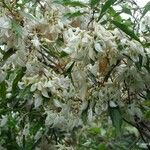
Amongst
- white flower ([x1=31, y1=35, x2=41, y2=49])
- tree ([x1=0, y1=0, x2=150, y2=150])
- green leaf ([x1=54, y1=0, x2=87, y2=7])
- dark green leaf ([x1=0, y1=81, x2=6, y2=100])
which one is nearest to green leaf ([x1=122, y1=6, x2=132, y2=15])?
tree ([x1=0, y1=0, x2=150, y2=150])

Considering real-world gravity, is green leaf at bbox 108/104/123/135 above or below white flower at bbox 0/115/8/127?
above

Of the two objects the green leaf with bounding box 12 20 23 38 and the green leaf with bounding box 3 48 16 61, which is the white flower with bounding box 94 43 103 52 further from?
the green leaf with bounding box 3 48 16 61

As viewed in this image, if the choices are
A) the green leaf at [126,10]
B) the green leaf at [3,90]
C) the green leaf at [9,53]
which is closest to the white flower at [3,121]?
the green leaf at [3,90]

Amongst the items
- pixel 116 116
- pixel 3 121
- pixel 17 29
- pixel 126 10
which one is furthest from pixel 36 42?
pixel 3 121

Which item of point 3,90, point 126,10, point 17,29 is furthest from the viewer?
point 3,90

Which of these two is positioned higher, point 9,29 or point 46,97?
point 9,29

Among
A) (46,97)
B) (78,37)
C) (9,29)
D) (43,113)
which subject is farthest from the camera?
(43,113)

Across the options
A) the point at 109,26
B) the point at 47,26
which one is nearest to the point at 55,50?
the point at 47,26

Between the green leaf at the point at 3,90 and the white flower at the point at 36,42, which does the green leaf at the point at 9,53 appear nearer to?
the white flower at the point at 36,42

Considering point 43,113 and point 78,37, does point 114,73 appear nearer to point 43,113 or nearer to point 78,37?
point 78,37

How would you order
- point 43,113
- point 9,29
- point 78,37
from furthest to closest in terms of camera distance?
point 43,113, point 9,29, point 78,37

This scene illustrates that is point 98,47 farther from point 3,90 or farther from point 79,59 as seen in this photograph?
point 3,90
